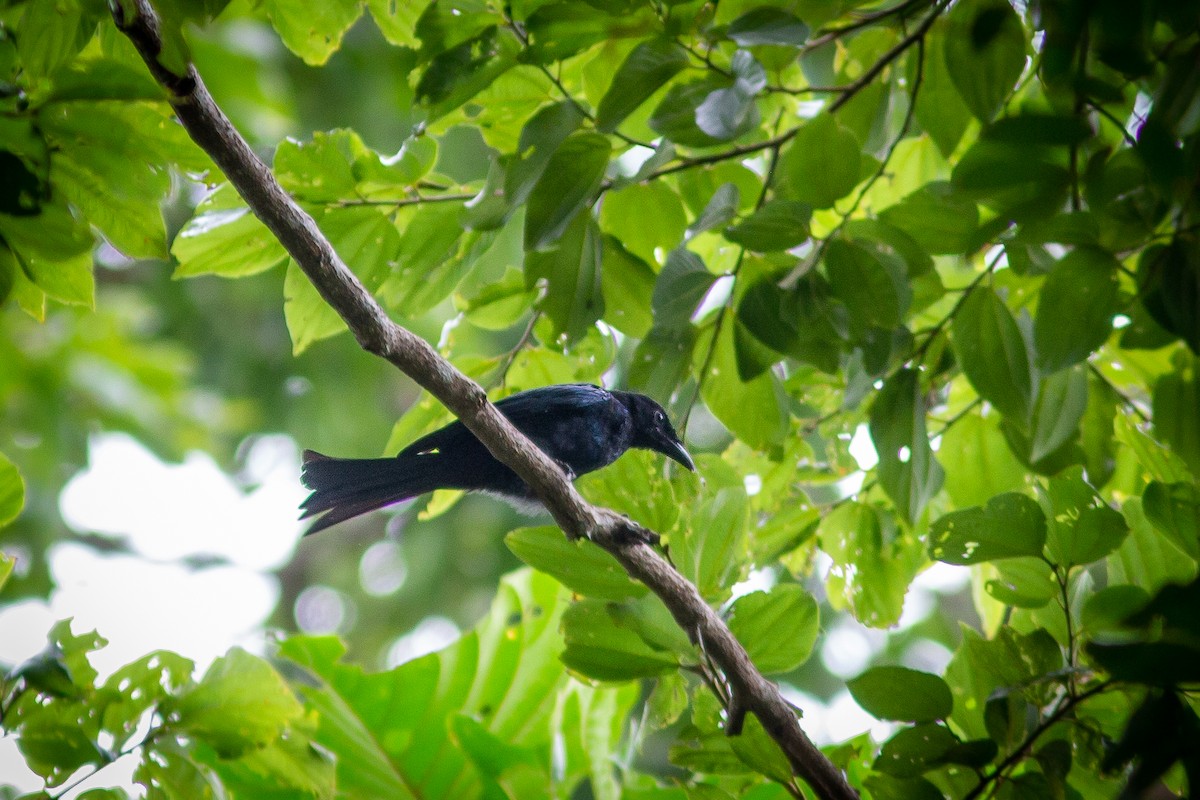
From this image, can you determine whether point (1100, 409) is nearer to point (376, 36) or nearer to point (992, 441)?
point (992, 441)

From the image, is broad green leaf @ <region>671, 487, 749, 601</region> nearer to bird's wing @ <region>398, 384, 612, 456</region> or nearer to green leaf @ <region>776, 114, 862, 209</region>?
green leaf @ <region>776, 114, 862, 209</region>

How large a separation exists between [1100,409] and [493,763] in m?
1.87

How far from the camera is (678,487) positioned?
271 cm

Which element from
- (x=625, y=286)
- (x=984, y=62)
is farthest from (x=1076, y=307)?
(x=625, y=286)

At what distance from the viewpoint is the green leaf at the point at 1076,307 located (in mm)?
1870

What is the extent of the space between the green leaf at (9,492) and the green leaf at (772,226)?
157 centimetres

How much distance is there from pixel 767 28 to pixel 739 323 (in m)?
0.79

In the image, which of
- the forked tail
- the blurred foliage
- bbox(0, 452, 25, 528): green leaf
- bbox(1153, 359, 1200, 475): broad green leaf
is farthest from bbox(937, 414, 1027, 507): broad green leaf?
bbox(0, 452, 25, 528): green leaf

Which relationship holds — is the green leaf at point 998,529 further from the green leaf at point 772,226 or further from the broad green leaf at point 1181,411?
the green leaf at point 772,226

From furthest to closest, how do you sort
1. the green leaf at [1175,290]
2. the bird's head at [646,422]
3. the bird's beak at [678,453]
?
the bird's head at [646,422]
the bird's beak at [678,453]
the green leaf at [1175,290]

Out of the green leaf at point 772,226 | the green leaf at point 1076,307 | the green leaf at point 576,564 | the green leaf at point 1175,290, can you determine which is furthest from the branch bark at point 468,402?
the green leaf at point 1175,290

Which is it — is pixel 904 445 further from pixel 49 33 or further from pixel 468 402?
pixel 49 33

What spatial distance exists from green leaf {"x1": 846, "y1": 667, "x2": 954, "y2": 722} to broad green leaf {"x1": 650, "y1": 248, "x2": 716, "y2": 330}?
34.4 inches

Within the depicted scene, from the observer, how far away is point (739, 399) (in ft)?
8.44
